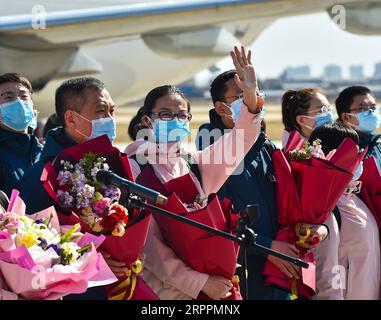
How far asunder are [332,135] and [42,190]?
171 centimetres

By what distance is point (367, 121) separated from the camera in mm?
4617

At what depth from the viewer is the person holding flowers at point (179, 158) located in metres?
3.13

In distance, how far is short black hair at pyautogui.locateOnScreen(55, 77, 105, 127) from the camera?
136 inches

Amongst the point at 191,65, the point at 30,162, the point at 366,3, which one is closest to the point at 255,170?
the point at 30,162

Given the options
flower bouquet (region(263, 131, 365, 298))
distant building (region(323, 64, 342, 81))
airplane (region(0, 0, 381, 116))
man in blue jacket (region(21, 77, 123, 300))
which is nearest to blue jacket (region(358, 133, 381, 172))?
flower bouquet (region(263, 131, 365, 298))

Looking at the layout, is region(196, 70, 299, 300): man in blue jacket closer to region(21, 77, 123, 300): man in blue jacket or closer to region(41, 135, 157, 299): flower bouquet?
region(21, 77, 123, 300): man in blue jacket

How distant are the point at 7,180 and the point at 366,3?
7.59 m

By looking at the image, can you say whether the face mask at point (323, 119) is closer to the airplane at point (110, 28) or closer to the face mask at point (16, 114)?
the face mask at point (16, 114)

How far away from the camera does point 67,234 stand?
2549 millimetres

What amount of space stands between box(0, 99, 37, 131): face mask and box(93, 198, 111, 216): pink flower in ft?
3.55

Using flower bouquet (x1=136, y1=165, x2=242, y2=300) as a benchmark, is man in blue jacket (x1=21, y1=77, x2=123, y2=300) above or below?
above

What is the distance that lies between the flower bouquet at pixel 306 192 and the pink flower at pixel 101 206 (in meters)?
1.07
